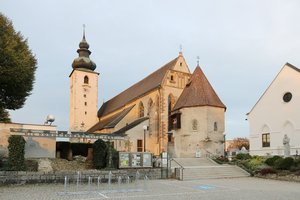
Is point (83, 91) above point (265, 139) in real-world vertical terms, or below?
above

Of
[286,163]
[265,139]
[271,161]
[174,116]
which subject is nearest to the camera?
[286,163]

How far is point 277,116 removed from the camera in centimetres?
3247

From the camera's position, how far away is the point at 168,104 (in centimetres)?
4234

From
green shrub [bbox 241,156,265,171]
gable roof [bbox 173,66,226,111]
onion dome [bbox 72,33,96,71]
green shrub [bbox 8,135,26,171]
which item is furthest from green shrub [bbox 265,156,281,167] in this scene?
onion dome [bbox 72,33,96,71]

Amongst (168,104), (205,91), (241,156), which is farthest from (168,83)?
(241,156)

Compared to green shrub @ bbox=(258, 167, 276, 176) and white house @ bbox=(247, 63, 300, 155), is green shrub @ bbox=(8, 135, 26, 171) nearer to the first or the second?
green shrub @ bbox=(258, 167, 276, 176)

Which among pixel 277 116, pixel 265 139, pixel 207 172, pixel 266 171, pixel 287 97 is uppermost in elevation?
pixel 287 97

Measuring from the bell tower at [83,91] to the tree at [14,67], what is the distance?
2835cm

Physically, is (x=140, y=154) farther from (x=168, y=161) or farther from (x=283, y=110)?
(x=283, y=110)

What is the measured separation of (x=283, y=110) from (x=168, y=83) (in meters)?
15.2

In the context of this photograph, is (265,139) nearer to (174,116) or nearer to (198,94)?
(198,94)

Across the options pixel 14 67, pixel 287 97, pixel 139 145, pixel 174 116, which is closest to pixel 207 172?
pixel 287 97

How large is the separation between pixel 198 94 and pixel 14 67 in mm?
20071

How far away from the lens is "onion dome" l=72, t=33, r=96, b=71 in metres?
60.2
